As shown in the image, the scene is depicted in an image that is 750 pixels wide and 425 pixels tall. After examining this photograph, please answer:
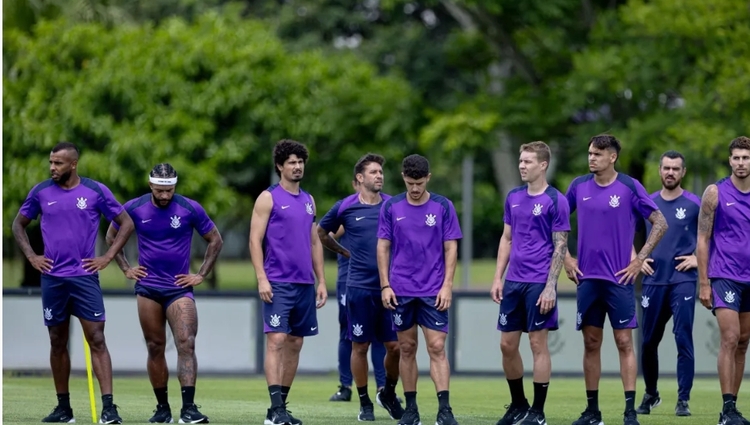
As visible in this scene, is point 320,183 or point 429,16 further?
point 429,16

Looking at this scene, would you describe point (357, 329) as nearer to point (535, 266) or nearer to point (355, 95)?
point (535, 266)

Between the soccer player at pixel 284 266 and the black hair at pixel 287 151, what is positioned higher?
the black hair at pixel 287 151

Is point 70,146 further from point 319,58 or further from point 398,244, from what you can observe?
point 319,58

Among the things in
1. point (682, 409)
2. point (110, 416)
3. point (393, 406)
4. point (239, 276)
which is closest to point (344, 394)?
point (393, 406)

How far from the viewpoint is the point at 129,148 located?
1190 inches

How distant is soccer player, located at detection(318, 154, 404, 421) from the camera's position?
38.2ft

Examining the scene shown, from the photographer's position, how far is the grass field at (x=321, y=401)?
460 inches

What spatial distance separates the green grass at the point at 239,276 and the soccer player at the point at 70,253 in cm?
3053

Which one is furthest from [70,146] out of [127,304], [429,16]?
[429,16]

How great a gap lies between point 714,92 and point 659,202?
41.3 feet

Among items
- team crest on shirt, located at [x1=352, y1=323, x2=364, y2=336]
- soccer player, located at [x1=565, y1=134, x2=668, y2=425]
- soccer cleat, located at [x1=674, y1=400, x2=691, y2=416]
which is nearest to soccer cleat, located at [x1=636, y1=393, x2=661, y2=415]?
soccer cleat, located at [x1=674, y1=400, x2=691, y2=416]

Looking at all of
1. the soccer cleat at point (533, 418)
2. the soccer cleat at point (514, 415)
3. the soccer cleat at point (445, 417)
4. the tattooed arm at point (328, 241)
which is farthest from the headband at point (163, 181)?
the soccer cleat at point (533, 418)

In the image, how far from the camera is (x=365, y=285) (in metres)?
11.6

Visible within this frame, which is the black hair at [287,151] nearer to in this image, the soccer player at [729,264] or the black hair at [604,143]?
the black hair at [604,143]
